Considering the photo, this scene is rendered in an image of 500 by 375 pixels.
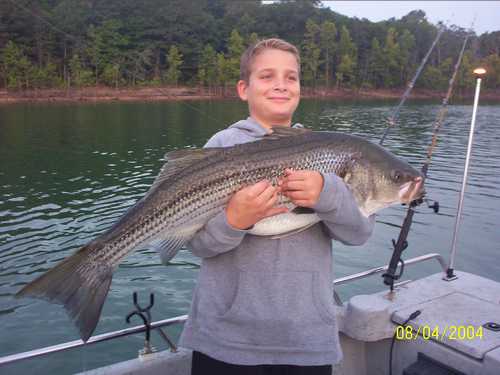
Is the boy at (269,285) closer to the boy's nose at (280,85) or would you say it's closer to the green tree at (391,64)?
the boy's nose at (280,85)

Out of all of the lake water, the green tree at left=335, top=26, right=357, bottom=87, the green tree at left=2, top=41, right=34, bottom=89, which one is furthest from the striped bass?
the green tree at left=335, top=26, right=357, bottom=87

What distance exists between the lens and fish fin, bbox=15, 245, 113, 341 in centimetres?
239

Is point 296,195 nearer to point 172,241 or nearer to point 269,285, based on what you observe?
point 269,285

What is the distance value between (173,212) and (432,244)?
9625mm

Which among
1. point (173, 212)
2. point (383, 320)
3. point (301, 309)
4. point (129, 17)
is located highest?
point (129, 17)

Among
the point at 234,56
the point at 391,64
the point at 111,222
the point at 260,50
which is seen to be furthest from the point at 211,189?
the point at 391,64

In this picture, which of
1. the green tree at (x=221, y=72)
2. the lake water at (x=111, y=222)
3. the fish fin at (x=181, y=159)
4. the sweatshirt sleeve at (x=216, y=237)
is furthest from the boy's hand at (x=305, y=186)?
the green tree at (x=221, y=72)

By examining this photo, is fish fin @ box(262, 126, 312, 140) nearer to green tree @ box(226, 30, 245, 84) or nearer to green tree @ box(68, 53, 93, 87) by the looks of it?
green tree @ box(68, 53, 93, 87)

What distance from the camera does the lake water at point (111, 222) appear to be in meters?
7.14

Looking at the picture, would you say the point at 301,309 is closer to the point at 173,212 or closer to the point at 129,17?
the point at 173,212

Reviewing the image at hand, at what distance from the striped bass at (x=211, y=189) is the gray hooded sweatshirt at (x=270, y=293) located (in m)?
0.14

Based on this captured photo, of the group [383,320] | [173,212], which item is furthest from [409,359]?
[173,212]

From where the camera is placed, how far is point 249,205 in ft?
7.85

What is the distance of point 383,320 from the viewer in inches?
149
